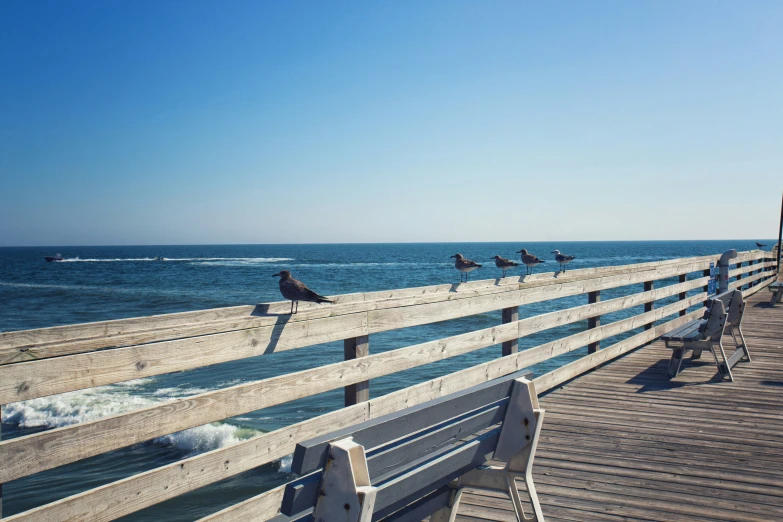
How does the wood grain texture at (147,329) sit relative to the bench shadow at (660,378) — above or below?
above

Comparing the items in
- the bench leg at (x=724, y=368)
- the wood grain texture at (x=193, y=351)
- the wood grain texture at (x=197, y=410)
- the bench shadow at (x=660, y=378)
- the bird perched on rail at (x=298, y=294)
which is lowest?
the bench shadow at (x=660, y=378)

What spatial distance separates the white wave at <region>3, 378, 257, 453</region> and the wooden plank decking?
4.96 metres

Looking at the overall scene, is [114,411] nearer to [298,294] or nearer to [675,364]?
[298,294]

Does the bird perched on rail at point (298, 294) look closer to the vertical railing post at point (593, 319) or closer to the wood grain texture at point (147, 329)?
the wood grain texture at point (147, 329)

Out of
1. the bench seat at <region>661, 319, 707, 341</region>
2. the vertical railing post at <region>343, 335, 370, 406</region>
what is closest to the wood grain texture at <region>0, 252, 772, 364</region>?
the vertical railing post at <region>343, 335, 370, 406</region>

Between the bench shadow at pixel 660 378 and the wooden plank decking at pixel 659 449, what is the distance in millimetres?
11

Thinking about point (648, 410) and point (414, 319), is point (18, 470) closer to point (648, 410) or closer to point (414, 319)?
point (414, 319)

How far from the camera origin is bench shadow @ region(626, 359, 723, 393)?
610 centimetres

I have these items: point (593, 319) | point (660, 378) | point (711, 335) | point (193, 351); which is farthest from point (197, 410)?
point (711, 335)

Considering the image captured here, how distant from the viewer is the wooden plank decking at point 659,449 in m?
3.32

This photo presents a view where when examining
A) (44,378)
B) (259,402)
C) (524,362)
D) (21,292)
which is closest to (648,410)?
(524,362)

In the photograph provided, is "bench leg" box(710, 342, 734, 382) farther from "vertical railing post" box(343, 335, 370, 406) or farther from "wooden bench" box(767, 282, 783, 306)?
"wooden bench" box(767, 282, 783, 306)

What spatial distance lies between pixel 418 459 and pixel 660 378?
16.8ft

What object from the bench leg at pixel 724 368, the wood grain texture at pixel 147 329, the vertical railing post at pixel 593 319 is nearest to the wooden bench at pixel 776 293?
the bench leg at pixel 724 368
